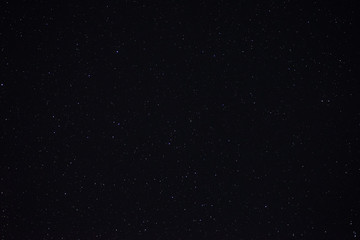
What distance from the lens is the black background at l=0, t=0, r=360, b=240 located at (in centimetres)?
59

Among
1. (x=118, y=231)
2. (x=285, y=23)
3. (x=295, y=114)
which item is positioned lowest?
(x=118, y=231)

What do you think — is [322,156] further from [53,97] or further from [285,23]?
[53,97]

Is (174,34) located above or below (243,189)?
above

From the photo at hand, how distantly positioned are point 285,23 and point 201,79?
0.18 meters

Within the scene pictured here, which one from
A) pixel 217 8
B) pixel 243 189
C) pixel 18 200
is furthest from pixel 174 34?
pixel 18 200

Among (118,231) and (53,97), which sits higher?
(53,97)

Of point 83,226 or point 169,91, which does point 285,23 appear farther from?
point 83,226

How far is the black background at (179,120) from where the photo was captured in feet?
1.93

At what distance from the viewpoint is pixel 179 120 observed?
2.00 feet

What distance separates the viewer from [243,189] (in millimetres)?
607

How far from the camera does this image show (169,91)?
0.61 metres

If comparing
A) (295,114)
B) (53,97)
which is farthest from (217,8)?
(53,97)

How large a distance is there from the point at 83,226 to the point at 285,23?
52 centimetres

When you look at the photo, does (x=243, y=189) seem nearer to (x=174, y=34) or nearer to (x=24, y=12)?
(x=174, y=34)
